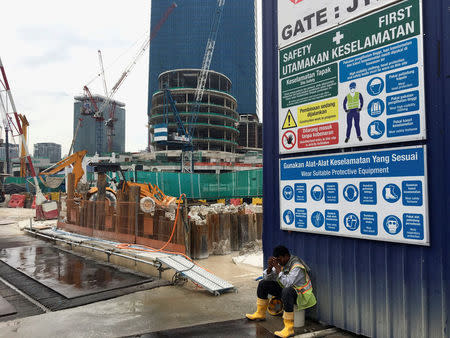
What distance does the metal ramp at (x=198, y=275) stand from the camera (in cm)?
688

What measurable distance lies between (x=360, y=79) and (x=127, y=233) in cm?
889

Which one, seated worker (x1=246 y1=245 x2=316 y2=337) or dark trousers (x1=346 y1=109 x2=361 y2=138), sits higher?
dark trousers (x1=346 y1=109 x2=361 y2=138)

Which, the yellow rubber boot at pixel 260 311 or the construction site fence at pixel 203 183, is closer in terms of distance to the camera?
the yellow rubber boot at pixel 260 311

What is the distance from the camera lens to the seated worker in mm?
4887

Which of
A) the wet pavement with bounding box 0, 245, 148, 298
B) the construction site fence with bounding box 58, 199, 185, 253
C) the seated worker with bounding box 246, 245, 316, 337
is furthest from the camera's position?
the construction site fence with bounding box 58, 199, 185, 253

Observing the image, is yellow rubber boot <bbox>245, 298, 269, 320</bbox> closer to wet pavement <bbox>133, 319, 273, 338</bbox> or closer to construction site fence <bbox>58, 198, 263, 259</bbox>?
wet pavement <bbox>133, 319, 273, 338</bbox>

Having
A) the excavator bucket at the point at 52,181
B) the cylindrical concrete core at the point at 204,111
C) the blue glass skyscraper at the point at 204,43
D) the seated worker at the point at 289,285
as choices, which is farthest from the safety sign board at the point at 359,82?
the blue glass skyscraper at the point at 204,43

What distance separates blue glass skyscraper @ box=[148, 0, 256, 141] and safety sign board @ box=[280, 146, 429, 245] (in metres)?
138

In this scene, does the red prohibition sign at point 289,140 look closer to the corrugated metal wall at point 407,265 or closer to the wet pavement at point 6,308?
the corrugated metal wall at point 407,265

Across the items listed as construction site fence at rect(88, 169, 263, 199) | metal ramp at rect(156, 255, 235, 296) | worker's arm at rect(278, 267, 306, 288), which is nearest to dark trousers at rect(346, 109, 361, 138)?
worker's arm at rect(278, 267, 306, 288)

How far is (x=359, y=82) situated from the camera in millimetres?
4699

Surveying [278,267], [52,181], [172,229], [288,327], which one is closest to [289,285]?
[278,267]

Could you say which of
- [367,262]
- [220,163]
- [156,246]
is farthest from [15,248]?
[220,163]

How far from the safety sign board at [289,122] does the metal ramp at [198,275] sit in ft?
11.0
